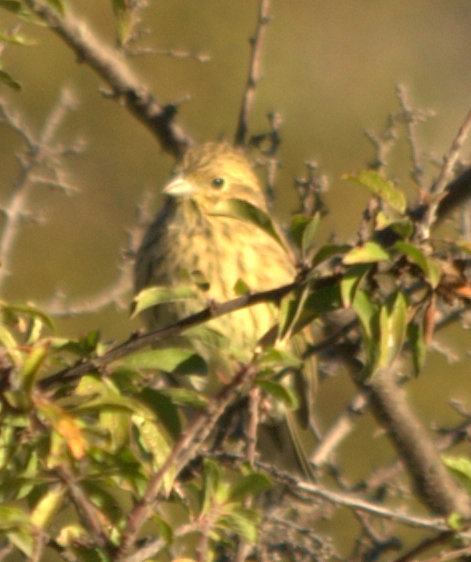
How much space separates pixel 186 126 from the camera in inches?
305

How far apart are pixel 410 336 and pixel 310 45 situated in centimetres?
828

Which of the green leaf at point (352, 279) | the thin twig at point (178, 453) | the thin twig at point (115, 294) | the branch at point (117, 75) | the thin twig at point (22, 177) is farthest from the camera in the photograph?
the thin twig at point (115, 294)

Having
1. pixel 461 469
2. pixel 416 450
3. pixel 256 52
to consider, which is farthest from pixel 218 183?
pixel 461 469

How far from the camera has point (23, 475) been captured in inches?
78.8

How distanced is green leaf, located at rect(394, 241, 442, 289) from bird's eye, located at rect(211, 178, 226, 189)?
9.94ft

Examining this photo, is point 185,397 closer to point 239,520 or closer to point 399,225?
point 239,520

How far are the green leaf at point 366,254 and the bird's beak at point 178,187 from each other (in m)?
2.86

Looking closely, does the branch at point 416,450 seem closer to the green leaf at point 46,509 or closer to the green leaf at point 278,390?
the green leaf at point 278,390

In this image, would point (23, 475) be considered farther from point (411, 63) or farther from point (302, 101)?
point (411, 63)

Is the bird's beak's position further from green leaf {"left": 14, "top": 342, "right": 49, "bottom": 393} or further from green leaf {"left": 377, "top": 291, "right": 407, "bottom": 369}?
green leaf {"left": 14, "top": 342, "right": 49, "bottom": 393}

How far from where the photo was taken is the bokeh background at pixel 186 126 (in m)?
8.03

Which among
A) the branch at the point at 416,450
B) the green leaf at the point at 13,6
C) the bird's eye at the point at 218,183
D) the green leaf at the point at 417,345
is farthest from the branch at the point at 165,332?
the bird's eye at the point at 218,183

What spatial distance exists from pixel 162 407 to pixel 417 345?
0.40m

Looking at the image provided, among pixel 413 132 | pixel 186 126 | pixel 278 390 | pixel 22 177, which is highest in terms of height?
pixel 186 126
